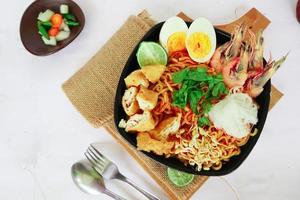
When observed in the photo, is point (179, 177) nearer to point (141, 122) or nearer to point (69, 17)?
point (141, 122)

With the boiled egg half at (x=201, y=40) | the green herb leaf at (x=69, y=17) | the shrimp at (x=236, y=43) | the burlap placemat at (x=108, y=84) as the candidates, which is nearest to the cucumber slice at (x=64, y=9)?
the green herb leaf at (x=69, y=17)

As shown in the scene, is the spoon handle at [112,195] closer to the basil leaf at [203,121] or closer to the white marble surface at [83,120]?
the white marble surface at [83,120]

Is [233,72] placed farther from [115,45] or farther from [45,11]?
[45,11]

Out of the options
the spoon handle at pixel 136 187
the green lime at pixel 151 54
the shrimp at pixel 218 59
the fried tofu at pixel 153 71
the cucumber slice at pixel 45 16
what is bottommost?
the spoon handle at pixel 136 187

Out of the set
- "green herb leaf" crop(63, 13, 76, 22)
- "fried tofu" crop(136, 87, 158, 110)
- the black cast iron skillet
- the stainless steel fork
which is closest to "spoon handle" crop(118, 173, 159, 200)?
the stainless steel fork

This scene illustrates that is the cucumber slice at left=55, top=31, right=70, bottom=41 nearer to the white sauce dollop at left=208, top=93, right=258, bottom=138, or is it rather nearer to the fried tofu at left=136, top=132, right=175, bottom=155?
the fried tofu at left=136, top=132, right=175, bottom=155

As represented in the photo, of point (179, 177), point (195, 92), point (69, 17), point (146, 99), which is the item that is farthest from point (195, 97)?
point (69, 17)
